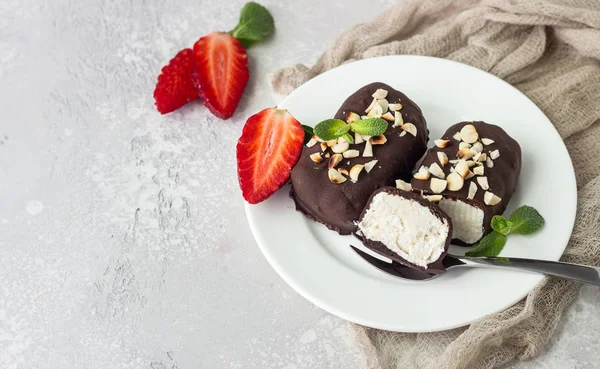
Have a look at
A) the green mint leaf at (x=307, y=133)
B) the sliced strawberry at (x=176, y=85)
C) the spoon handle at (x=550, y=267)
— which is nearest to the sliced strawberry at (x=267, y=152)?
the green mint leaf at (x=307, y=133)

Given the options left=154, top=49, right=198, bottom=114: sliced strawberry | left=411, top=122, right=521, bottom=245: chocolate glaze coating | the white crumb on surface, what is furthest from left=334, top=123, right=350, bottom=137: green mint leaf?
the white crumb on surface

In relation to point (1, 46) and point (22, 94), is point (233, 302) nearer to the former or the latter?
point (22, 94)

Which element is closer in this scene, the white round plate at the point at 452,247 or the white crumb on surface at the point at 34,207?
the white round plate at the point at 452,247

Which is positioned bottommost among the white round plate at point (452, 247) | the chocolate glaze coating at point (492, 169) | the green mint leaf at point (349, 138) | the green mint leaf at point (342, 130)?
the white round plate at point (452, 247)

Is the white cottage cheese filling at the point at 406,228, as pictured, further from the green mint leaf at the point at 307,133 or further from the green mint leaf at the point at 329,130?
the green mint leaf at the point at 307,133

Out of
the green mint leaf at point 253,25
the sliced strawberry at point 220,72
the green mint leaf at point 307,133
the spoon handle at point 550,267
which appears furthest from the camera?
the green mint leaf at point 253,25

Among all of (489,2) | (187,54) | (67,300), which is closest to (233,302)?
(67,300)

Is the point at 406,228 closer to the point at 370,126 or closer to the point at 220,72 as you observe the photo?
the point at 370,126

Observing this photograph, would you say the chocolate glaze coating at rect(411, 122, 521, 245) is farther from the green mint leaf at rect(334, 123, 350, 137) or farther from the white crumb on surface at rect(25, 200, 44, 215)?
the white crumb on surface at rect(25, 200, 44, 215)
